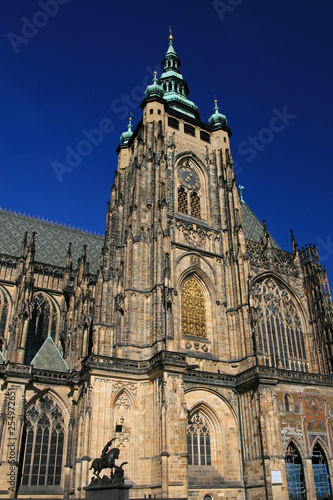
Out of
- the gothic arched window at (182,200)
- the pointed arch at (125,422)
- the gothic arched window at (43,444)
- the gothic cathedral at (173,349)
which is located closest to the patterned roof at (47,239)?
the gothic cathedral at (173,349)

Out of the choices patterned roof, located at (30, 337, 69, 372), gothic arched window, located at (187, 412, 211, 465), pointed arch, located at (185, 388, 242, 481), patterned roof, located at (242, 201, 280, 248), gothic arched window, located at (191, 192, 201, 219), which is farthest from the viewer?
patterned roof, located at (242, 201, 280, 248)

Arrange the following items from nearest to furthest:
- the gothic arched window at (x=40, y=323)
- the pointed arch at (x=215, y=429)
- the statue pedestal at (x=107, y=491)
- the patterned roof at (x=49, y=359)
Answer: the statue pedestal at (x=107, y=491), the pointed arch at (x=215, y=429), the patterned roof at (x=49, y=359), the gothic arched window at (x=40, y=323)

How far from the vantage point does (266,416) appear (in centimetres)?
2261

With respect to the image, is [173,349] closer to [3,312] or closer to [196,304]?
[196,304]

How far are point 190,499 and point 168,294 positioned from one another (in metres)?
9.75

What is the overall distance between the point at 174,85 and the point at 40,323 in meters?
23.7

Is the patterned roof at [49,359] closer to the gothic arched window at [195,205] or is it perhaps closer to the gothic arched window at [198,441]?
the gothic arched window at [198,441]

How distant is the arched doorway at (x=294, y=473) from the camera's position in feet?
73.8

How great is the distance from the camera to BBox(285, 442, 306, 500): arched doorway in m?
22.5

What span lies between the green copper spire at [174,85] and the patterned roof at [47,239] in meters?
13.9

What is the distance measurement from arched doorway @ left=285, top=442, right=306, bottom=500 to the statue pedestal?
36.2ft

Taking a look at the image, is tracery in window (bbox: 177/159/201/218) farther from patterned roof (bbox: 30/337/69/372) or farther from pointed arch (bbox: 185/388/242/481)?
pointed arch (bbox: 185/388/242/481)

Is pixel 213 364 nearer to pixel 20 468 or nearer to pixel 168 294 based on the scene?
pixel 168 294

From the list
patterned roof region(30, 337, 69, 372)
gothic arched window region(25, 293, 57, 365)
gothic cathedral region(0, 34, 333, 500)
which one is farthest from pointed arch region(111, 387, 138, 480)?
gothic arched window region(25, 293, 57, 365)
